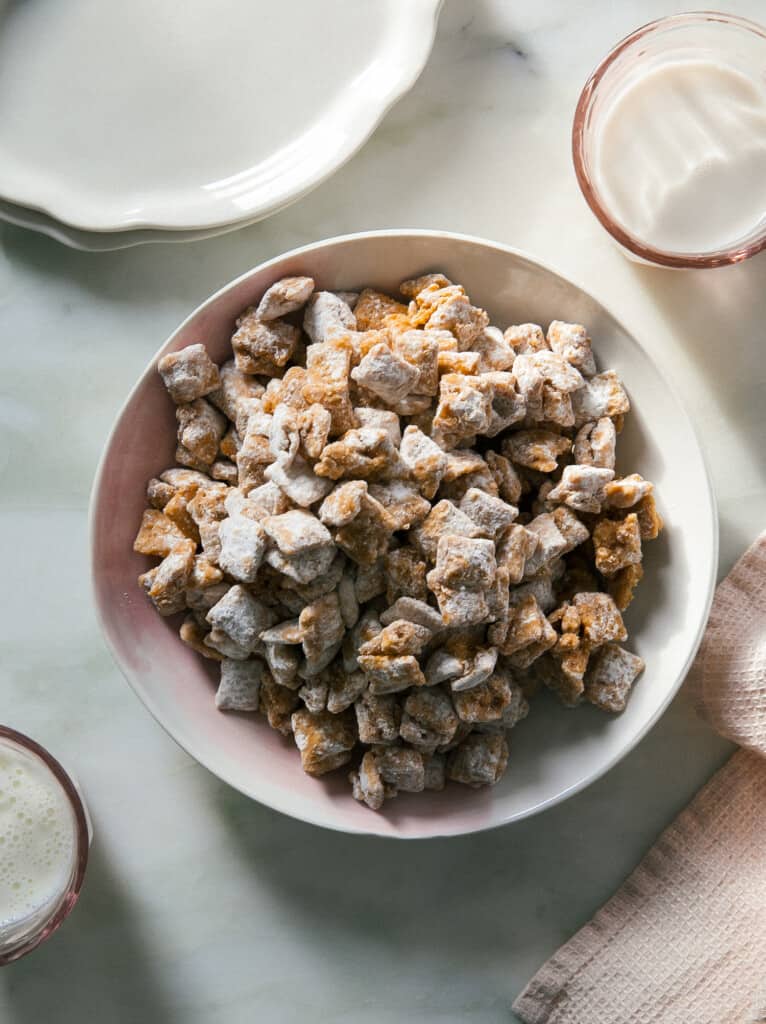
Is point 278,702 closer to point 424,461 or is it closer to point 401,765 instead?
point 401,765

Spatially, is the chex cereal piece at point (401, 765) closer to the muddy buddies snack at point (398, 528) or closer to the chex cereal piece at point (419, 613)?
the muddy buddies snack at point (398, 528)

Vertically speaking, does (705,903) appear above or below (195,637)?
below

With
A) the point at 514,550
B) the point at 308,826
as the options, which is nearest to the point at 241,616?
the point at 514,550

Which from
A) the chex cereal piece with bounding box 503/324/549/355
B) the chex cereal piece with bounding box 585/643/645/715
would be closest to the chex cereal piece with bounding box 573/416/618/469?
the chex cereal piece with bounding box 503/324/549/355

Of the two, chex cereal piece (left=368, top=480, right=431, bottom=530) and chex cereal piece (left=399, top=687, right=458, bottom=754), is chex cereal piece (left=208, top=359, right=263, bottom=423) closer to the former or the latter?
chex cereal piece (left=368, top=480, right=431, bottom=530)

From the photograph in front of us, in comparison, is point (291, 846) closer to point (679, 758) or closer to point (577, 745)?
point (577, 745)

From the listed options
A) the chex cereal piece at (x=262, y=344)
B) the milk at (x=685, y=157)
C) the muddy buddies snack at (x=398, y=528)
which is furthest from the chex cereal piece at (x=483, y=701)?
the milk at (x=685, y=157)

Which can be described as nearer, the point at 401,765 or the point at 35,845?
the point at 401,765

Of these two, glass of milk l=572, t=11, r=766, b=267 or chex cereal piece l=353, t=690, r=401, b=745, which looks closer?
chex cereal piece l=353, t=690, r=401, b=745
